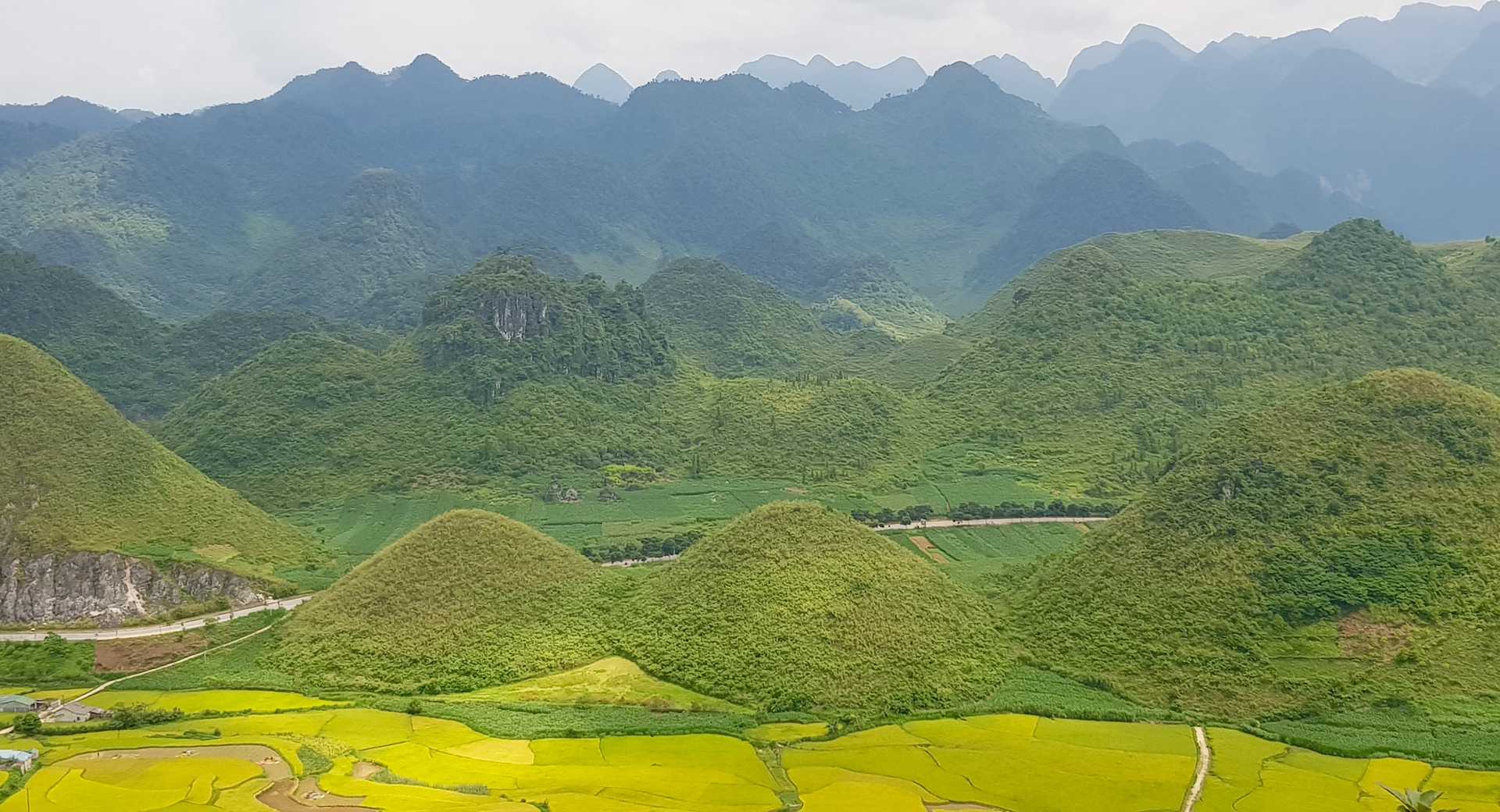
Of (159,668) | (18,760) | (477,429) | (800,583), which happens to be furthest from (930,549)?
(18,760)

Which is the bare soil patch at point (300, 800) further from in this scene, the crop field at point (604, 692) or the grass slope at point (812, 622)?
the grass slope at point (812, 622)

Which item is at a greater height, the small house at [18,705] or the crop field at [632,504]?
the crop field at [632,504]

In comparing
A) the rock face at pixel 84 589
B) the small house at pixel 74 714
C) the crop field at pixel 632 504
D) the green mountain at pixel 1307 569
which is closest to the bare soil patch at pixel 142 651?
the rock face at pixel 84 589

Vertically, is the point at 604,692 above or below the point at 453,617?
below

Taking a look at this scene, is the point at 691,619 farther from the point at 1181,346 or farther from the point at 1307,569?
the point at 1181,346

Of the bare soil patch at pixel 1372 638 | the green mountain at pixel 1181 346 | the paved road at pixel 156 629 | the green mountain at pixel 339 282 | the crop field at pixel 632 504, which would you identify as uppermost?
the green mountain at pixel 339 282
